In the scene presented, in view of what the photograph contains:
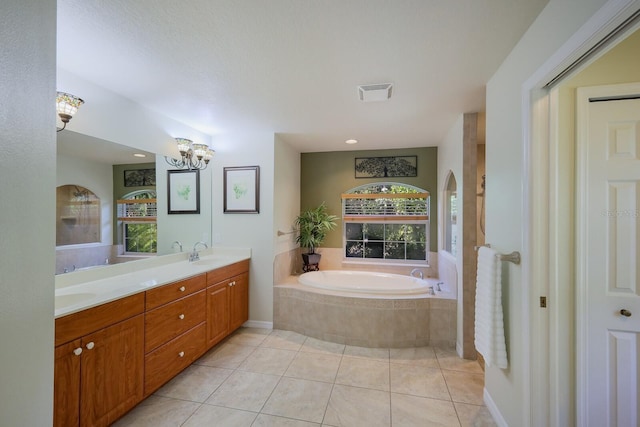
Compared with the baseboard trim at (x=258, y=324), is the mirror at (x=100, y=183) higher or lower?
higher

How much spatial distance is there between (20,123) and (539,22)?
89.4 inches

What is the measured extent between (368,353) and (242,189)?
2401 mm

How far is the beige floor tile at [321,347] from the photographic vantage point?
2.80 m

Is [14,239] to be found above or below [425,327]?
above

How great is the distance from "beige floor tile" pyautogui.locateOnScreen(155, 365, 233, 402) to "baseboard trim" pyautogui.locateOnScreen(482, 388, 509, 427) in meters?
2.10

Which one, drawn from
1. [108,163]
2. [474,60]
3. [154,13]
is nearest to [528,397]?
[474,60]

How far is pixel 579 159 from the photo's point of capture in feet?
4.53

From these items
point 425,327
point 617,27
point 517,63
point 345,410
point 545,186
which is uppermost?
point 517,63

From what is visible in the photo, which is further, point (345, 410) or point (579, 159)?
point (345, 410)

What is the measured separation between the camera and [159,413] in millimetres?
1905

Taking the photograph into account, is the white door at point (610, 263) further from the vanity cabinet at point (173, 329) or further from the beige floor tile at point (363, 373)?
the vanity cabinet at point (173, 329)

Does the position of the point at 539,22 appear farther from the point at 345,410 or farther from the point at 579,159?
the point at 345,410

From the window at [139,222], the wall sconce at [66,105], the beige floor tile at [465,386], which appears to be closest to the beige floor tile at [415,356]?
the beige floor tile at [465,386]

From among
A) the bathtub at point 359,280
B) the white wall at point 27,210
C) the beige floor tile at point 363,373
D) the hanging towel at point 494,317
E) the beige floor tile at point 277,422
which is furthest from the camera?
the bathtub at point 359,280
